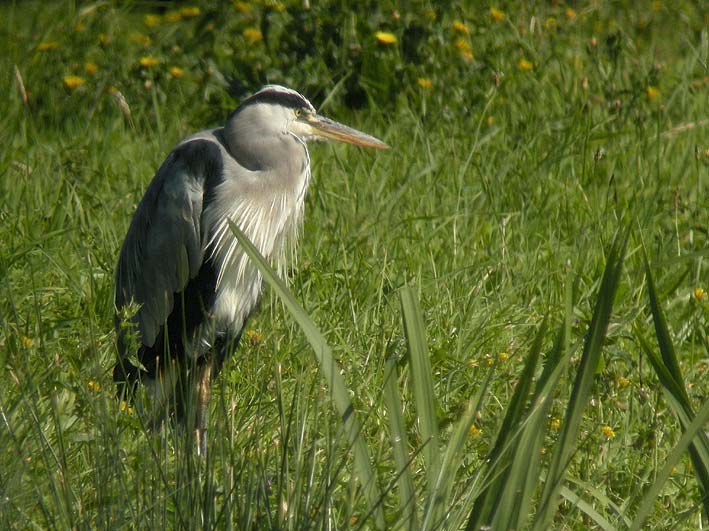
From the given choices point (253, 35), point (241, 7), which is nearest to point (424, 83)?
point (253, 35)

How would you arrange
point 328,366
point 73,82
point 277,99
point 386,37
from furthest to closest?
1. point 73,82
2. point 386,37
3. point 277,99
4. point 328,366

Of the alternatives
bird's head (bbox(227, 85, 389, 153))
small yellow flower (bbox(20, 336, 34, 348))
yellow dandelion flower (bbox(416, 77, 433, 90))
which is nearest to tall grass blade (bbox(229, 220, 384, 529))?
small yellow flower (bbox(20, 336, 34, 348))

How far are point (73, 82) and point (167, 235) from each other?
2.19 meters

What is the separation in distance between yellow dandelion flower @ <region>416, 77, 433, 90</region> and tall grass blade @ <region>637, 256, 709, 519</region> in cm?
336

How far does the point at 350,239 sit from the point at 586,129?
121cm

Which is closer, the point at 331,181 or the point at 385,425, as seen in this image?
the point at 385,425

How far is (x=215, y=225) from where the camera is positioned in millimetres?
3711

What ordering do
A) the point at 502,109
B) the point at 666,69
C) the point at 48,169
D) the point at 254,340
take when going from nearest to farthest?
the point at 254,340, the point at 48,169, the point at 502,109, the point at 666,69

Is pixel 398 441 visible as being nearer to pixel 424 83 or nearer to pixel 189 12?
pixel 424 83

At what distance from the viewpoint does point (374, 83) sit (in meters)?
5.57

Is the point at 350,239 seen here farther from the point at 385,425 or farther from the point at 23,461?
the point at 23,461

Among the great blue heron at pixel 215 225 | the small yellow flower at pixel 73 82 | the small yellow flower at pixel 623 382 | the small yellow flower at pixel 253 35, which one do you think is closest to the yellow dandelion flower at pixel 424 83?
the small yellow flower at pixel 253 35

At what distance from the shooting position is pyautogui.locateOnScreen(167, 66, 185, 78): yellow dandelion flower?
5.75 m

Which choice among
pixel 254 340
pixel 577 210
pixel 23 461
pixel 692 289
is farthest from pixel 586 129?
pixel 23 461
